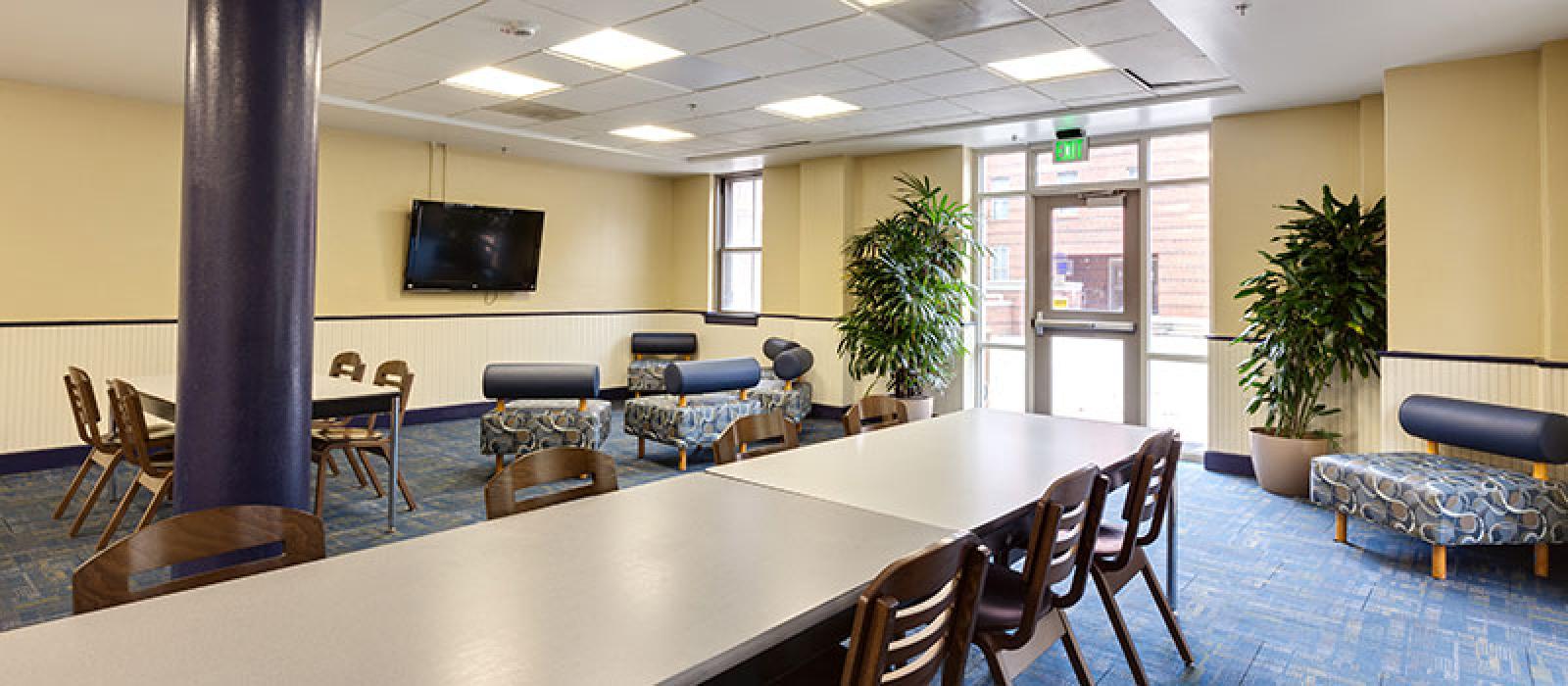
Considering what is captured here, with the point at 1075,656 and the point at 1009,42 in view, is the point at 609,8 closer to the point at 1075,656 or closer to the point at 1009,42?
the point at 1009,42

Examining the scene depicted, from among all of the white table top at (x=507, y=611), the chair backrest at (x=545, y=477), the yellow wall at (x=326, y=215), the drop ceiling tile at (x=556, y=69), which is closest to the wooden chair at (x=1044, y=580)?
the white table top at (x=507, y=611)

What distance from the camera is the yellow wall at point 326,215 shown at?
238 inches

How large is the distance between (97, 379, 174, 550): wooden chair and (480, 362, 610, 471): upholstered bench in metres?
1.89

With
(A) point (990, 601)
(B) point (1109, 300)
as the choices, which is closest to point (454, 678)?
(A) point (990, 601)

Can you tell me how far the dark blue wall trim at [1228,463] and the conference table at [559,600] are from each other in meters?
4.68

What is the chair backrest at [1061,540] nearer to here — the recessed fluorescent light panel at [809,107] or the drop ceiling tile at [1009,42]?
the drop ceiling tile at [1009,42]

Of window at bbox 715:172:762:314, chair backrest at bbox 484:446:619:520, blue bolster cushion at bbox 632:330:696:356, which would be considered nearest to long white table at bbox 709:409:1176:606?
chair backrest at bbox 484:446:619:520

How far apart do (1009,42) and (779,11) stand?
1.43 m

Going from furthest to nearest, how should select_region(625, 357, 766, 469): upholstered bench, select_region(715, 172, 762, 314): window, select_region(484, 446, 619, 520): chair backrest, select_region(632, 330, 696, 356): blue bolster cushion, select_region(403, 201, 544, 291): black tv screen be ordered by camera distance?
1. select_region(632, 330, 696, 356): blue bolster cushion
2. select_region(715, 172, 762, 314): window
3. select_region(403, 201, 544, 291): black tv screen
4. select_region(625, 357, 766, 469): upholstered bench
5. select_region(484, 446, 619, 520): chair backrest

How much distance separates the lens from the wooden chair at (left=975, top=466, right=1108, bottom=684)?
82.0 inches

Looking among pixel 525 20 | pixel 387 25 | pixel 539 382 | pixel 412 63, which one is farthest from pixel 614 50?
pixel 539 382

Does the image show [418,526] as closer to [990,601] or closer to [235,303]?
[235,303]

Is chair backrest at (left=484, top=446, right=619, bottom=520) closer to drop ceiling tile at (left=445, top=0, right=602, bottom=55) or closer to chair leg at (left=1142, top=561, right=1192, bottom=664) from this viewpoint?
chair leg at (left=1142, top=561, right=1192, bottom=664)

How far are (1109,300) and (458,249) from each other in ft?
21.1
